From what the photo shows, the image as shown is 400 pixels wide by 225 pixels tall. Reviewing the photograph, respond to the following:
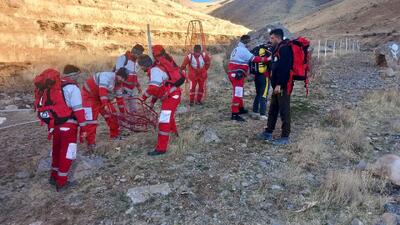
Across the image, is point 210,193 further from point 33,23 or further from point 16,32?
point 33,23

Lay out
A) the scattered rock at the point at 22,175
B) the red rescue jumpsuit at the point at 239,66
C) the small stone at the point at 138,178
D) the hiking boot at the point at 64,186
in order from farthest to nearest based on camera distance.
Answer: the red rescue jumpsuit at the point at 239,66 < the scattered rock at the point at 22,175 < the small stone at the point at 138,178 < the hiking boot at the point at 64,186

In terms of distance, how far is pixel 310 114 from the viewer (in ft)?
28.1

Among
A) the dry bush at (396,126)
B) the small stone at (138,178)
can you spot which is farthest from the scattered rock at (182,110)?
the dry bush at (396,126)

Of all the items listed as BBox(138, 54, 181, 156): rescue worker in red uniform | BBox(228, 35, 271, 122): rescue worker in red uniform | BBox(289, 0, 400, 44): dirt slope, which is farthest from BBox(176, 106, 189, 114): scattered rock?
BBox(289, 0, 400, 44): dirt slope

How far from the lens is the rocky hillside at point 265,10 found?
81331 millimetres

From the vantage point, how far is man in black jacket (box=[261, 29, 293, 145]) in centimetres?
618

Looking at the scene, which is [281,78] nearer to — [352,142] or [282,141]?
[282,141]

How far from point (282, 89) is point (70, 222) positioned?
390 centimetres

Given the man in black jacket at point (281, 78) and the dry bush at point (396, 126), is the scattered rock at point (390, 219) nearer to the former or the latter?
the man in black jacket at point (281, 78)

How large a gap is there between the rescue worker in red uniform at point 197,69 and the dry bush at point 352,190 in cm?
524

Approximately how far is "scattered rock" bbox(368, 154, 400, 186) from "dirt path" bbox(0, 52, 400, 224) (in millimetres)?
624

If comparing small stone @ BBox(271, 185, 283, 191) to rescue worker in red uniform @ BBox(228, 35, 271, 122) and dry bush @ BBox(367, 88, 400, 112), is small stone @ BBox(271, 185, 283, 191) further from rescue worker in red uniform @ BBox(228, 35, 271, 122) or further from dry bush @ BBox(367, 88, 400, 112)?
dry bush @ BBox(367, 88, 400, 112)

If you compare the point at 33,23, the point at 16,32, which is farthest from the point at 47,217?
the point at 33,23

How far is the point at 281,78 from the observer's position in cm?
625
